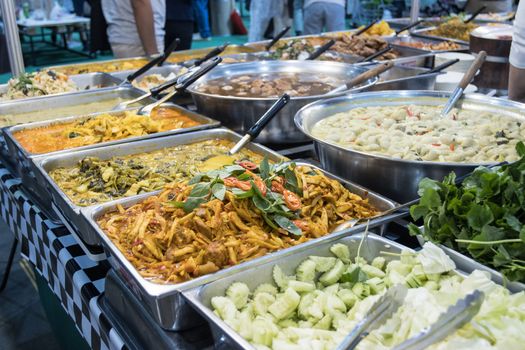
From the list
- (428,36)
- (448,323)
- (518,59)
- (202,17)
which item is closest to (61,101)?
(518,59)

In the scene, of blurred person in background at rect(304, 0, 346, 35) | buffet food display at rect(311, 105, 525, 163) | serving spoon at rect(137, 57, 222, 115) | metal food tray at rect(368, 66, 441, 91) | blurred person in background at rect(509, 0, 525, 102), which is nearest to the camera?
buffet food display at rect(311, 105, 525, 163)

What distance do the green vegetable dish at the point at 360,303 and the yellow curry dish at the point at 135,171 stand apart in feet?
2.05

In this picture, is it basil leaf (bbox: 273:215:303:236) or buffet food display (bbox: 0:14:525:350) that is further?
basil leaf (bbox: 273:215:303:236)

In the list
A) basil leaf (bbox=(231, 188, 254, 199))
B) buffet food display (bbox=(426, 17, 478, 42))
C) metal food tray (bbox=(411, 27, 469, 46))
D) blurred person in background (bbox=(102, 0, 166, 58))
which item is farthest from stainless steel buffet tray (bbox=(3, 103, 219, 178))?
buffet food display (bbox=(426, 17, 478, 42))

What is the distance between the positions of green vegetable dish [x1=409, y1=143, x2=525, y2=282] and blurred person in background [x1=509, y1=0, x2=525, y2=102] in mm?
1130

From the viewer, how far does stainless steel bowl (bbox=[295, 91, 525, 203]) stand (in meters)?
1.37

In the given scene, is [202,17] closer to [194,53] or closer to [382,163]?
[194,53]

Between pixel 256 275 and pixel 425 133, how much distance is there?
94 centimetres

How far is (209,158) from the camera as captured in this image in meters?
1.77

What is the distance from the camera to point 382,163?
1.41 meters

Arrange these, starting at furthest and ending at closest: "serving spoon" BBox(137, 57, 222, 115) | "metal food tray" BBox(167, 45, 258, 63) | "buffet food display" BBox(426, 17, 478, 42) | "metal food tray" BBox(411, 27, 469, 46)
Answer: "buffet food display" BBox(426, 17, 478, 42)
"metal food tray" BBox(411, 27, 469, 46)
"metal food tray" BBox(167, 45, 258, 63)
"serving spoon" BBox(137, 57, 222, 115)

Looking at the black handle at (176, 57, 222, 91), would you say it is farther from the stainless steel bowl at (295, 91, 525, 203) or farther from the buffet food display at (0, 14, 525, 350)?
the stainless steel bowl at (295, 91, 525, 203)

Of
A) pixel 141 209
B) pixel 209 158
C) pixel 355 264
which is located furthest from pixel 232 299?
pixel 209 158

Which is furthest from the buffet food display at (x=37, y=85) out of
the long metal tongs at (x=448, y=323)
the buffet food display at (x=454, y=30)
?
the buffet food display at (x=454, y=30)
